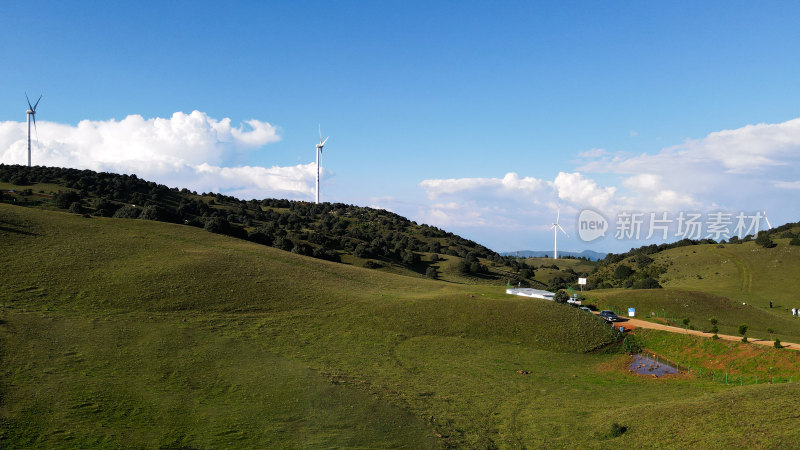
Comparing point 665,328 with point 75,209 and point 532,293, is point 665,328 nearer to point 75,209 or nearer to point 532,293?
point 532,293

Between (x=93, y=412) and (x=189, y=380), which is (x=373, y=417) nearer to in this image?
(x=189, y=380)

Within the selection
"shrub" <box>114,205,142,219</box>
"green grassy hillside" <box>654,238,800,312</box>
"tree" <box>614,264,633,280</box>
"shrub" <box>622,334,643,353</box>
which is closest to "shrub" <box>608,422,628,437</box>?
"shrub" <box>622,334,643,353</box>

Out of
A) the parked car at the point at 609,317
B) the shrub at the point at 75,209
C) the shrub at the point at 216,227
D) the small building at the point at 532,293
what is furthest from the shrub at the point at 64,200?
the parked car at the point at 609,317

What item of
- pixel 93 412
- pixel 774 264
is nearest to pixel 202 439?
pixel 93 412

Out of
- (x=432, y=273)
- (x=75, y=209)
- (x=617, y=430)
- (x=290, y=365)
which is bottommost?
(x=290, y=365)

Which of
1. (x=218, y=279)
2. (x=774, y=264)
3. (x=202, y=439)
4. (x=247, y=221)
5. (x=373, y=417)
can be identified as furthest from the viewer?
(x=247, y=221)

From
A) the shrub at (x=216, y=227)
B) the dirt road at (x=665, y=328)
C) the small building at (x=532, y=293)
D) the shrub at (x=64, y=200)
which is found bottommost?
the dirt road at (x=665, y=328)

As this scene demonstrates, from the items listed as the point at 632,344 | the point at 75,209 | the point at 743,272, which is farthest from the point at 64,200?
the point at 743,272

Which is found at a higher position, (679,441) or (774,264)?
(774,264)

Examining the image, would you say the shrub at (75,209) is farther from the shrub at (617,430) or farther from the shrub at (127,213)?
the shrub at (617,430)
